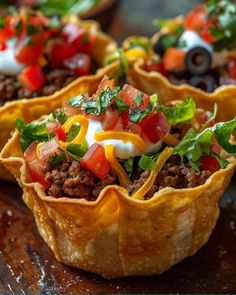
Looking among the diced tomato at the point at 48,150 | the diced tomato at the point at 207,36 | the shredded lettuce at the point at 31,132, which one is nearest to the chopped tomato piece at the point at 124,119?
the diced tomato at the point at 48,150

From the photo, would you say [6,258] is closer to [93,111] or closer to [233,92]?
[93,111]

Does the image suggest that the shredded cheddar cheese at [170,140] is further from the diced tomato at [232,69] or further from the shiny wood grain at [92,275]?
the diced tomato at [232,69]

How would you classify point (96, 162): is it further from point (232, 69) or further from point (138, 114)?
point (232, 69)

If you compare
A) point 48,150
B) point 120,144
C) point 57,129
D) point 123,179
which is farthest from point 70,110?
point 123,179

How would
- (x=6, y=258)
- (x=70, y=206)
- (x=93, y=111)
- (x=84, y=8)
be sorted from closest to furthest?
(x=70, y=206) < (x=93, y=111) < (x=6, y=258) < (x=84, y=8)

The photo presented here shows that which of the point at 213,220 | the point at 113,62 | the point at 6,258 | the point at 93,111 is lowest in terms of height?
the point at 6,258

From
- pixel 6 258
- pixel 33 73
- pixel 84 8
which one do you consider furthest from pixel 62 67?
pixel 6 258

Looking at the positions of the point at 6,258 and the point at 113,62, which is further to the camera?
the point at 113,62

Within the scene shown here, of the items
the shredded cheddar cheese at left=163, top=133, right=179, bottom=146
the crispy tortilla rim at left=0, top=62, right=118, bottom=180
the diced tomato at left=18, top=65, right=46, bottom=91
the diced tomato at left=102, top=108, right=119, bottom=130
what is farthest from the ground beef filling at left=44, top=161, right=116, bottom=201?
the diced tomato at left=18, top=65, right=46, bottom=91
